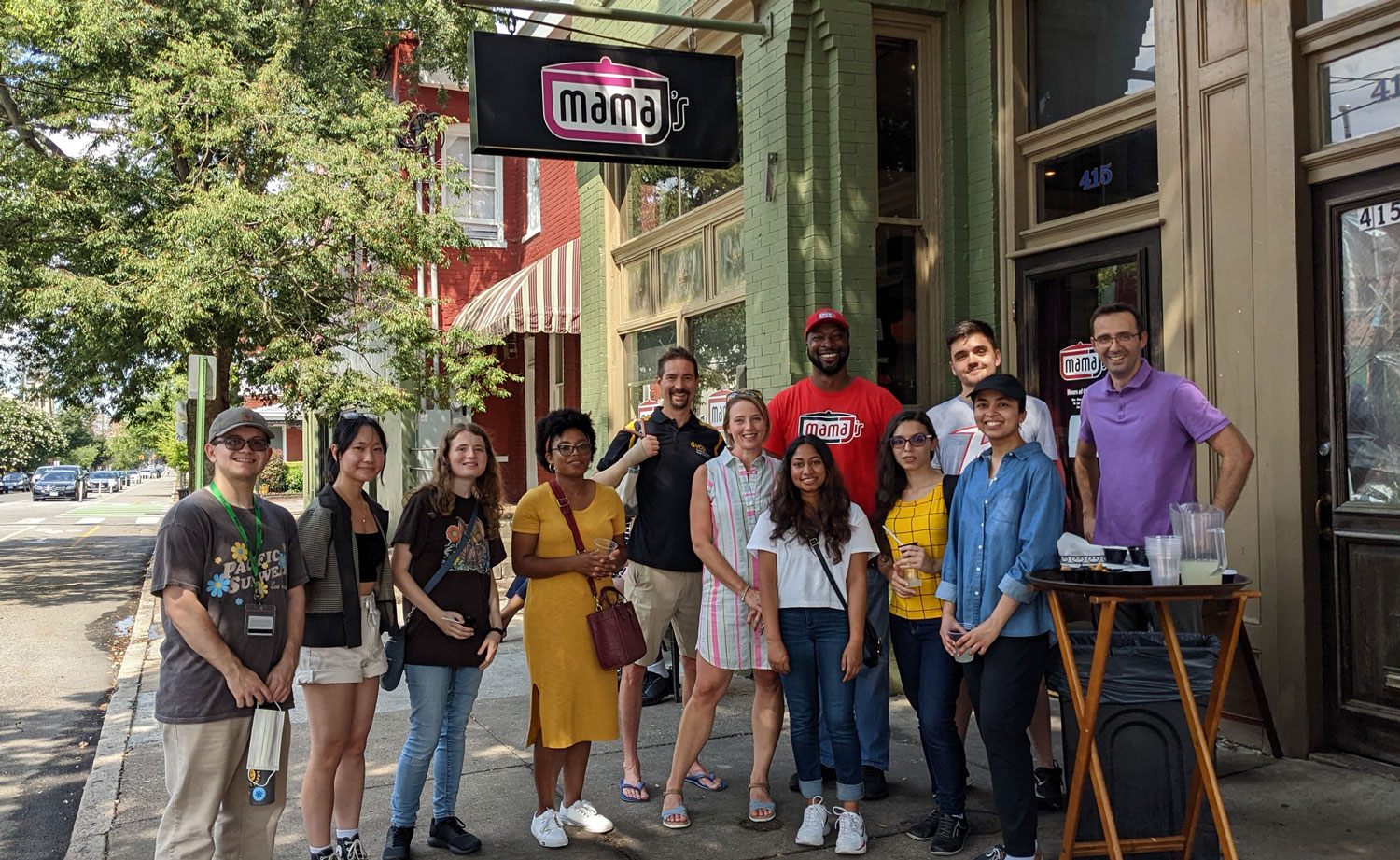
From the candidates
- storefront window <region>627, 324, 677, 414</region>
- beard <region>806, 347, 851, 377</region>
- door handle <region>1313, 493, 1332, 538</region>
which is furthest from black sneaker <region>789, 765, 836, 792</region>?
storefront window <region>627, 324, 677, 414</region>

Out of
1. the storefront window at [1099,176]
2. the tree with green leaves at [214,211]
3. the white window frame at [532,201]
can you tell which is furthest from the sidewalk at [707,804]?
the white window frame at [532,201]

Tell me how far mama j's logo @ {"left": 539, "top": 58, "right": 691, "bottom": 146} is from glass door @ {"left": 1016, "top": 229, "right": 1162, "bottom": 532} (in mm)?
2609

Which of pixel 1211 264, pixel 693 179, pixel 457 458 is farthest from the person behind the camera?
pixel 693 179

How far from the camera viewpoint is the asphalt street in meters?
6.03

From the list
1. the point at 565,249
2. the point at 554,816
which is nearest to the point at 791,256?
the point at 554,816

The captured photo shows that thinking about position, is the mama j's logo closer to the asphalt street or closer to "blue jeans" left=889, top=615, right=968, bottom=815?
"blue jeans" left=889, top=615, right=968, bottom=815

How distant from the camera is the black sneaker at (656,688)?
7.20 meters

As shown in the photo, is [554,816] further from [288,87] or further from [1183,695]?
[288,87]

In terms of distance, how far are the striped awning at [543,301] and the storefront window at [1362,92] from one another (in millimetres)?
11300

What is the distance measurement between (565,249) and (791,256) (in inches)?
344

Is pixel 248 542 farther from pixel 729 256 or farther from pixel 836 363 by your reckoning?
pixel 729 256

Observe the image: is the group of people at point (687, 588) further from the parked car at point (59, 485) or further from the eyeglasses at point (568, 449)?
the parked car at point (59, 485)

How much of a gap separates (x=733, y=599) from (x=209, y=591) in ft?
7.14

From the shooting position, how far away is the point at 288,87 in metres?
15.6
